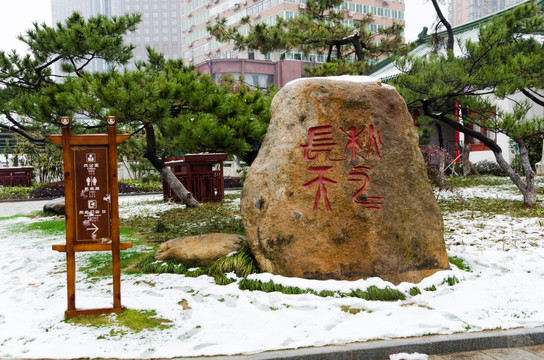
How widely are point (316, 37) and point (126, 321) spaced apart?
10570 mm

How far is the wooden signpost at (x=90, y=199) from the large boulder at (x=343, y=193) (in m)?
1.50

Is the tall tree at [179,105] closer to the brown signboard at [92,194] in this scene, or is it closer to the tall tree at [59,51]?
the tall tree at [59,51]

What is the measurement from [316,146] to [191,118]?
3.24 meters

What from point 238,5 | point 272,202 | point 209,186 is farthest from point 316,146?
point 238,5

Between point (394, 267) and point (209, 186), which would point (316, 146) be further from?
point (209, 186)

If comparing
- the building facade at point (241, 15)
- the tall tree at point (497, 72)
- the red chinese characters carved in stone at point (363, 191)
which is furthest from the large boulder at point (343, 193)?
the building facade at point (241, 15)

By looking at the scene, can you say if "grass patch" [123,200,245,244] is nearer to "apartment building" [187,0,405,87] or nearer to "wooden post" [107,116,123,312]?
"wooden post" [107,116,123,312]

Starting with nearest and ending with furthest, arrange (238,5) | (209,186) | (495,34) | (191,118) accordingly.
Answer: (191,118) → (495,34) → (209,186) → (238,5)

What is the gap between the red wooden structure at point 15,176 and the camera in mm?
21531

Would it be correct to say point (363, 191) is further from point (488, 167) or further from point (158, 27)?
point (158, 27)

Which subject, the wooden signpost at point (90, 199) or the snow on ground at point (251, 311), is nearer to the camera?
the snow on ground at point (251, 311)

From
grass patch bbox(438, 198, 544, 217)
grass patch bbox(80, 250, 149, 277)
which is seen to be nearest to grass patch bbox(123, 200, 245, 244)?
grass patch bbox(80, 250, 149, 277)

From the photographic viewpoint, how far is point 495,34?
816 centimetres

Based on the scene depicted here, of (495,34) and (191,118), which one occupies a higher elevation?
(495,34)
